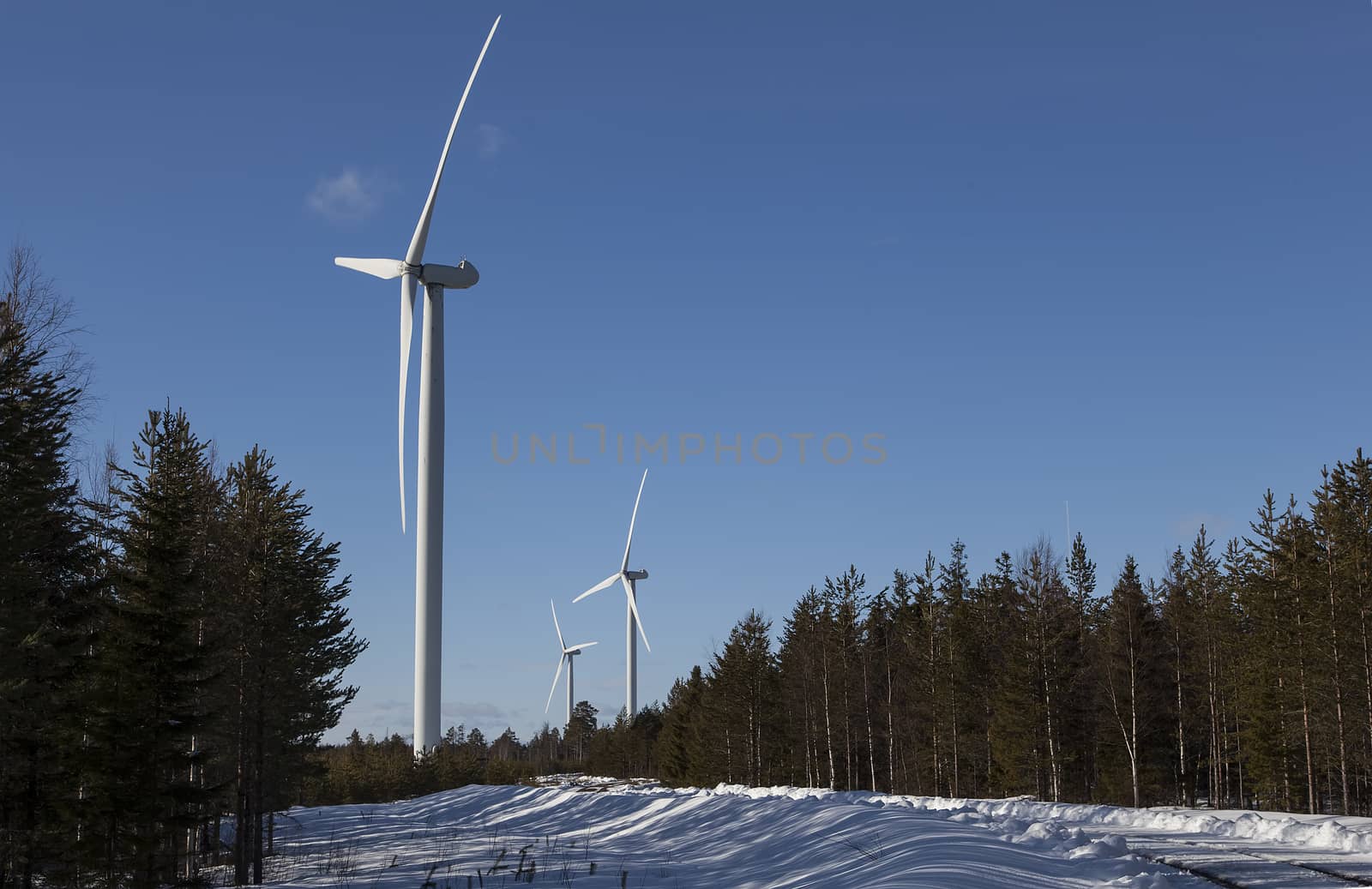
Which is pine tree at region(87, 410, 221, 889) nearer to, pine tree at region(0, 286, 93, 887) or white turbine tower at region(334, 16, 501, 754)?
pine tree at region(0, 286, 93, 887)

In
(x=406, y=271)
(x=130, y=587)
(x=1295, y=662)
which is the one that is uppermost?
(x=406, y=271)

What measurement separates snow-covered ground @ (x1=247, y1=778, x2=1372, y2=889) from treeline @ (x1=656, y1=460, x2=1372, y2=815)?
21.8 metres

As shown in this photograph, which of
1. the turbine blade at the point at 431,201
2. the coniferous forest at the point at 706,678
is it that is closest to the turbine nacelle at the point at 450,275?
the turbine blade at the point at 431,201

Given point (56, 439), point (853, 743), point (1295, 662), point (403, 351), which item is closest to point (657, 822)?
point (56, 439)

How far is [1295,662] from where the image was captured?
149ft

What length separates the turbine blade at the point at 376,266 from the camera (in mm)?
70438

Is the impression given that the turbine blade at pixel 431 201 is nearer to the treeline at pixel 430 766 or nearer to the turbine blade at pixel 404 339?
the turbine blade at pixel 404 339

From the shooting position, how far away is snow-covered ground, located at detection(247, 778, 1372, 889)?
14.9 m

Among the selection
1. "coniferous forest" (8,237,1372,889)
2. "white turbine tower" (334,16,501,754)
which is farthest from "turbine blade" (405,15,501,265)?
"coniferous forest" (8,237,1372,889)

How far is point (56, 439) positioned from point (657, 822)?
1833 cm

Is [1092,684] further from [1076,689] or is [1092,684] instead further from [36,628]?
[36,628]

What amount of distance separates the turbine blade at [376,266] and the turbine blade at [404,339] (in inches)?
68.2

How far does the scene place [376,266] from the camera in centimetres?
7112

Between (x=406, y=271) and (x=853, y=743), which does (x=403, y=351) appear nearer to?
(x=406, y=271)
